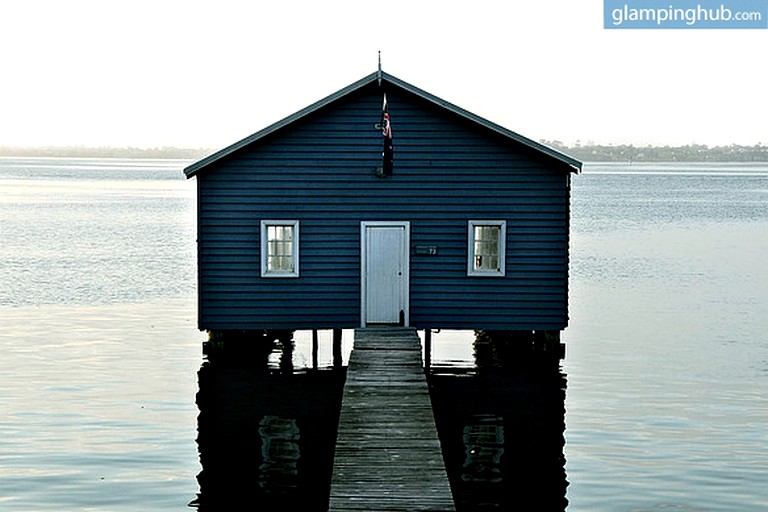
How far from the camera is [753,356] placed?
35156 millimetres

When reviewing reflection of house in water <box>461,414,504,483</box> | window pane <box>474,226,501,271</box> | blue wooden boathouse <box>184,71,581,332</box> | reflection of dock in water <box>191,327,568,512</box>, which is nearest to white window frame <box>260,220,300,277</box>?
blue wooden boathouse <box>184,71,581,332</box>

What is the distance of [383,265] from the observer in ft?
91.1

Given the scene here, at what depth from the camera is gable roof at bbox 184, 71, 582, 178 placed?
26953mm

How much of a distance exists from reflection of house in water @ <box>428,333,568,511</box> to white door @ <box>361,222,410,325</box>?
8.15 feet

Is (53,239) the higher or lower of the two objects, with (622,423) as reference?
higher

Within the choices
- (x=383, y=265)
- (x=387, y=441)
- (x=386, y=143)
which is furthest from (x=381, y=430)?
(x=383, y=265)

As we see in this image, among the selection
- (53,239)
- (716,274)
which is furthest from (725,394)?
(53,239)

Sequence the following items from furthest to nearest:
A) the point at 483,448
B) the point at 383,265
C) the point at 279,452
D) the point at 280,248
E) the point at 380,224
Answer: the point at 280,248 < the point at 383,265 < the point at 380,224 < the point at 483,448 < the point at 279,452

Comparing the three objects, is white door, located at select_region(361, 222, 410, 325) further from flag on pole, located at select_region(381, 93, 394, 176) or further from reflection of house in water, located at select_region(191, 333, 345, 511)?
reflection of house in water, located at select_region(191, 333, 345, 511)

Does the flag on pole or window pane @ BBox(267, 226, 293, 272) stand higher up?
the flag on pole

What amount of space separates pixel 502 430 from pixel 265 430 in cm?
472

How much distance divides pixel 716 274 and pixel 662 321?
19937 millimetres

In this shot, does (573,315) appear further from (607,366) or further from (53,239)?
(53,239)

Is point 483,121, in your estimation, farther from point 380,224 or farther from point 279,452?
point 279,452
